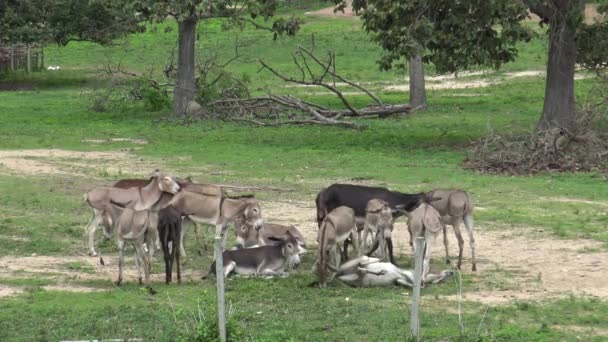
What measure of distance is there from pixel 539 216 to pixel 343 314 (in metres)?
7.14

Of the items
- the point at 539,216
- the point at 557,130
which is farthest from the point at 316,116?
the point at 539,216

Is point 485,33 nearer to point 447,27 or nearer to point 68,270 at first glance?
point 447,27

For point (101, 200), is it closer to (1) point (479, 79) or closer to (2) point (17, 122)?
(2) point (17, 122)

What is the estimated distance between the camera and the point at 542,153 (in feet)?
79.1

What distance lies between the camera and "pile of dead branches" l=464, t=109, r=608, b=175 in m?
23.8

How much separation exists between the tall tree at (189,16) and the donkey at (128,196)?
1364 cm

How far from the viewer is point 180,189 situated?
15688mm

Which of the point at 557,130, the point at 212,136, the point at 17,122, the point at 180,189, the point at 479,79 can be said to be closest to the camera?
the point at 180,189

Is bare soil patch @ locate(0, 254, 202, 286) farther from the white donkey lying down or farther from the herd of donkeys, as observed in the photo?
the white donkey lying down

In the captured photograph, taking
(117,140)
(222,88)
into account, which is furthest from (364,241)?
(222,88)

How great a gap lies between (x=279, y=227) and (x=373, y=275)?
8.19 ft

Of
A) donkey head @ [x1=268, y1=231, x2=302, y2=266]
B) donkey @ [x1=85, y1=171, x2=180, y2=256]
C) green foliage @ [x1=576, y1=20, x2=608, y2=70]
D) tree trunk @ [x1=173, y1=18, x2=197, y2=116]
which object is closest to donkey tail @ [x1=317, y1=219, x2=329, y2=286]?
donkey head @ [x1=268, y1=231, x2=302, y2=266]

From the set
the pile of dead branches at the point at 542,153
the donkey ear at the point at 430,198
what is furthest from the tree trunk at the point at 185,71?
the donkey ear at the point at 430,198

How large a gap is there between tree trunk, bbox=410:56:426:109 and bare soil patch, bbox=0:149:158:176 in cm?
1023
